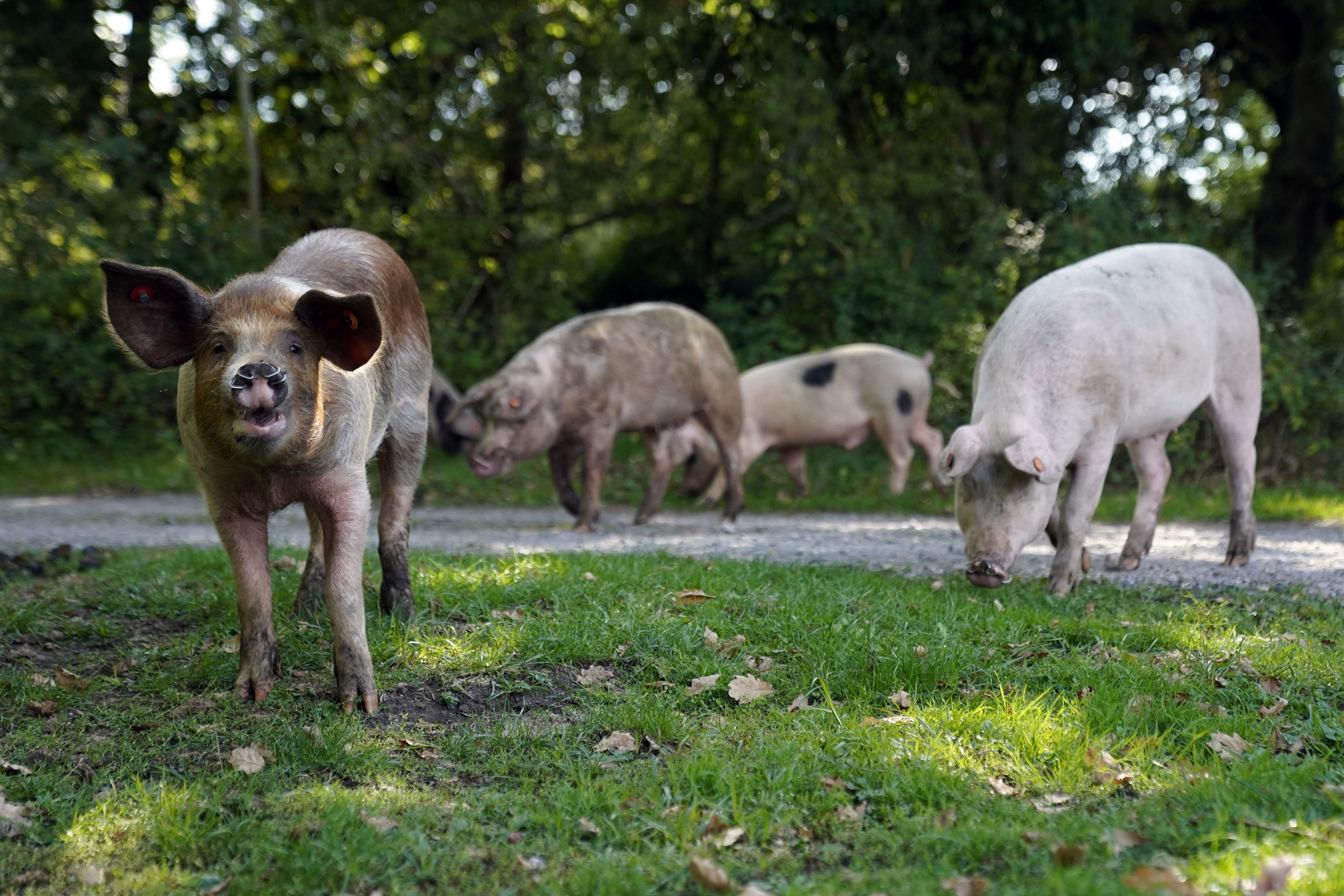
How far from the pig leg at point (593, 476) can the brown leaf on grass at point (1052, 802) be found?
6108mm

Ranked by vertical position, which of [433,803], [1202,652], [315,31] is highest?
[315,31]

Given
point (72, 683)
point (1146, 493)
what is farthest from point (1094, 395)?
point (72, 683)

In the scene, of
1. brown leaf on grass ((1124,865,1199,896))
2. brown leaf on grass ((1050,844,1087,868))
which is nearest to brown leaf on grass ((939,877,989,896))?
brown leaf on grass ((1050,844,1087,868))

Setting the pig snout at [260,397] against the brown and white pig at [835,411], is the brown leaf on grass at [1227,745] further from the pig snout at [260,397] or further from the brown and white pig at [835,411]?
the brown and white pig at [835,411]

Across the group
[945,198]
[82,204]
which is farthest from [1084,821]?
[82,204]

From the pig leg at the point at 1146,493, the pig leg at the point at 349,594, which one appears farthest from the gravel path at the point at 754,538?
the pig leg at the point at 349,594

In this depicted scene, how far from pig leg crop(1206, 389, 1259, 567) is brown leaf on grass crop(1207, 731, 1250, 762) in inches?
142

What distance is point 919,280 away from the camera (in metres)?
14.5

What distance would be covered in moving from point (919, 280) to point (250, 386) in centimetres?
1195

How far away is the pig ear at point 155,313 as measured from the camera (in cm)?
376

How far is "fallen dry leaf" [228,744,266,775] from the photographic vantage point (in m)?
3.65

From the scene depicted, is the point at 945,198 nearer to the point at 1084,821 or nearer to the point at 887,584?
the point at 887,584

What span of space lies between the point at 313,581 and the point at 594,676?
1646mm

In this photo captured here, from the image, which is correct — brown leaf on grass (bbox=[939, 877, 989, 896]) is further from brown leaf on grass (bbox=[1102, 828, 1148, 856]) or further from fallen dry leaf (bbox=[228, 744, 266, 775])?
fallen dry leaf (bbox=[228, 744, 266, 775])
